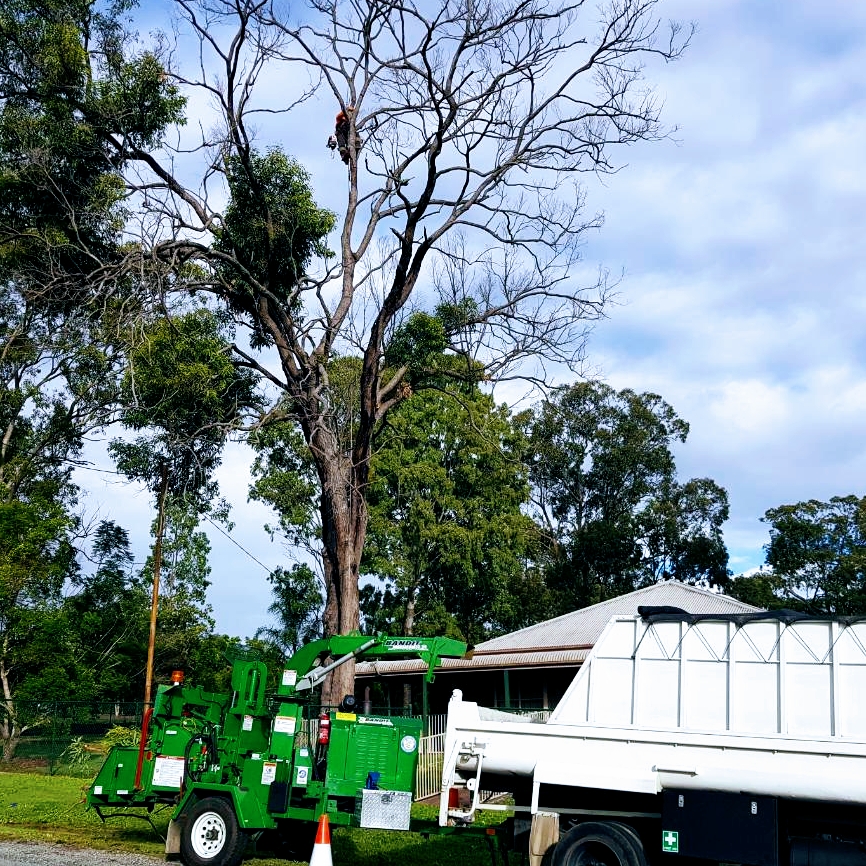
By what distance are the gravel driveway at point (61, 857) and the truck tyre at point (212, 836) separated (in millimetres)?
556

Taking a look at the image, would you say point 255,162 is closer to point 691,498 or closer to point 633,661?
point 633,661

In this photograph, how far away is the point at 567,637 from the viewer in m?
29.9

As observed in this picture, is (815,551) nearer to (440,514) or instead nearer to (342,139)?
(440,514)

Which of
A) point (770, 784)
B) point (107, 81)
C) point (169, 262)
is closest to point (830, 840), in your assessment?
point (770, 784)

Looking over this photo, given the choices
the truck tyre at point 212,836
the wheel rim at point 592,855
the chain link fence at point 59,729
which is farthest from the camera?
the chain link fence at point 59,729

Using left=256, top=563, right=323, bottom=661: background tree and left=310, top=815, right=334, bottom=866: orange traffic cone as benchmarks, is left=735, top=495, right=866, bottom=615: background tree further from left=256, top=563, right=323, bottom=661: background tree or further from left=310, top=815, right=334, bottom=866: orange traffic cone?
left=310, top=815, right=334, bottom=866: orange traffic cone

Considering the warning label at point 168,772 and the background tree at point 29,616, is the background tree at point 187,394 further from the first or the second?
the background tree at point 29,616

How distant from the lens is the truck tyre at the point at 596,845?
8.67 meters

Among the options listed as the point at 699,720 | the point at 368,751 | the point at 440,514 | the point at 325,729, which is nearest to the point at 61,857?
the point at 325,729

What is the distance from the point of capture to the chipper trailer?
11016 mm

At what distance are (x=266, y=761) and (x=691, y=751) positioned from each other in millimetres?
5161

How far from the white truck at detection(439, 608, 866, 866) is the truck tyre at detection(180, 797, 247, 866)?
2981 millimetres

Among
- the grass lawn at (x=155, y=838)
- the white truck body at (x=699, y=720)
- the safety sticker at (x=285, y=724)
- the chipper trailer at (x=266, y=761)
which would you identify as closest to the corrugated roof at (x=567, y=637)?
the grass lawn at (x=155, y=838)

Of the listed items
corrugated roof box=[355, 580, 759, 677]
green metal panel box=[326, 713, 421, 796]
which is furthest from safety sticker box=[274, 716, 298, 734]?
corrugated roof box=[355, 580, 759, 677]
